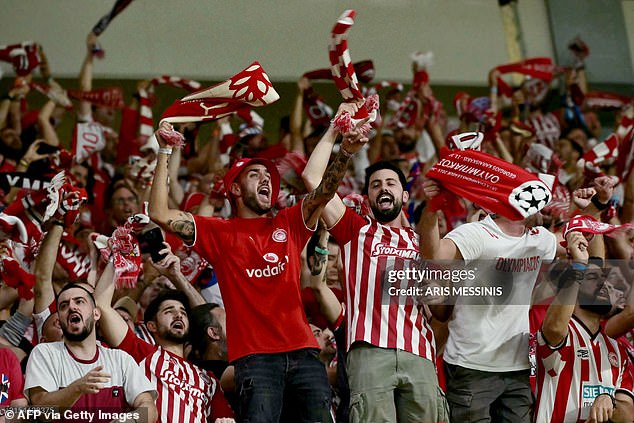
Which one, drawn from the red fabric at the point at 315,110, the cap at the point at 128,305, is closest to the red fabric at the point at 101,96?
the red fabric at the point at 315,110

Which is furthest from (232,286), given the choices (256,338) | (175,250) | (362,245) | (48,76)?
(48,76)

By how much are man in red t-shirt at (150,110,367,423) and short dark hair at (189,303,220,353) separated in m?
0.94

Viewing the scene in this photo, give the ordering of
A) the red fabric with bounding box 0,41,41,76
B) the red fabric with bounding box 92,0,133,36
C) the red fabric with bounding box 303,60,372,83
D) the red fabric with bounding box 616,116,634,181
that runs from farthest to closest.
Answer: the red fabric with bounding box 92,0,133,36 → the red fabric with bounding box 0,41,41,76 → the red fabric with bounding box 303,60,372,83 → the red fabric with bounding box 616,116,634,181

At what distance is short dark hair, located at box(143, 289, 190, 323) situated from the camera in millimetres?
6449

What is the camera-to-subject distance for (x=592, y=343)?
6152mm

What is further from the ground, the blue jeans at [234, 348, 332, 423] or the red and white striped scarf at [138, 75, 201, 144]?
the red and white striped scarf at [138, 75, 201, 144]

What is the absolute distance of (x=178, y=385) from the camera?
5977 millimetres

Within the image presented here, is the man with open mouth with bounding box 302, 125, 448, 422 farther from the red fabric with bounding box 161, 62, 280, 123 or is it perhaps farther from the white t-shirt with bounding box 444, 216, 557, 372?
the red fabric with bounding box 161, 62, 280, 123

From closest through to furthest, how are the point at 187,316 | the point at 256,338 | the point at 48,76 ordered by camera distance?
the point at 256,338
the point at 187,316
the point at 48,76

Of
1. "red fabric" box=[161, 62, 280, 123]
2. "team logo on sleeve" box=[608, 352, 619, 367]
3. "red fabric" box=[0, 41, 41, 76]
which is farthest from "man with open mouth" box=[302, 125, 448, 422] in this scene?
"red fabric" box=[0, 41, 41, 76]

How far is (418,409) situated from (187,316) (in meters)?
1.64

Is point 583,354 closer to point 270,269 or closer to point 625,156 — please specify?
point 270,269

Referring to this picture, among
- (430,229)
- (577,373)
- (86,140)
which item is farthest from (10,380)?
(86,140)

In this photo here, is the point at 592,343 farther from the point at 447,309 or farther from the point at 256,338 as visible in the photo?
the point at 256,338
